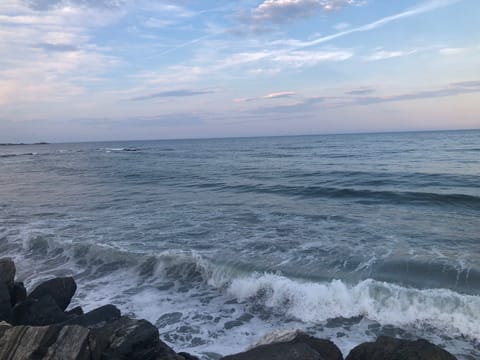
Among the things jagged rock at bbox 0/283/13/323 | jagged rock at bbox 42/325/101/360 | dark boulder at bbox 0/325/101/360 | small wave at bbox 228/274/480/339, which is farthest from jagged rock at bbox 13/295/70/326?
small wave at bbox 228/274/480/339

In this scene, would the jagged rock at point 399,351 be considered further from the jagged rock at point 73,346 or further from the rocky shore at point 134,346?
the jagged rock at point 73,346

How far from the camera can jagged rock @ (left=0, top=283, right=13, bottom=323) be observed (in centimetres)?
670

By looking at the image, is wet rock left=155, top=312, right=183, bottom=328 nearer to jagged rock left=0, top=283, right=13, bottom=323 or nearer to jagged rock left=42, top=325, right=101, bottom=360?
jagged rock left=0, top=283, right=13, bottom=323

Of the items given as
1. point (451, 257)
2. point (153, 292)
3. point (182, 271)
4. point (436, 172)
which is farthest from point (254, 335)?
point (436, 172)

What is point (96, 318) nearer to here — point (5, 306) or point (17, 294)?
point (5, 306)

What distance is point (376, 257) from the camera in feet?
37.0

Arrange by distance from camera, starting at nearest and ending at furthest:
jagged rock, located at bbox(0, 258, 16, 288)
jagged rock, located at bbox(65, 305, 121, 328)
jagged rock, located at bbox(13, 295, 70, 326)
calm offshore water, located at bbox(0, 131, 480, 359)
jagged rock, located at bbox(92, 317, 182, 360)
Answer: jagged rock, located at bbox(92, 317, 182, 360)
jagged rock, located at bbox(65, 305, 121, 328)
jagged rock, located at bbox(13, 295, 70, 326)
jagged rock, located at bbox(0, 258, 16, 288)
calm offshore water, located at bbox(0, 131, 480, 359)

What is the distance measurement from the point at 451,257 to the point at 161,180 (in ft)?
80.3

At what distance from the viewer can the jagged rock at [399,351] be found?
4.85m

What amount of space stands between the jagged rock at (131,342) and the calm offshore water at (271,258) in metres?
1.62

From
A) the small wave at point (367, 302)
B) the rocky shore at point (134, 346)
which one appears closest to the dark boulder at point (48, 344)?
the rocky shore at point (134, 346)

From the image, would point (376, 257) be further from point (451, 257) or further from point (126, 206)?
point (126, 206)

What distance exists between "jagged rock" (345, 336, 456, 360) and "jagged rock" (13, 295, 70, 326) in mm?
5128

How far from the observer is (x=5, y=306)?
679 centimetres
